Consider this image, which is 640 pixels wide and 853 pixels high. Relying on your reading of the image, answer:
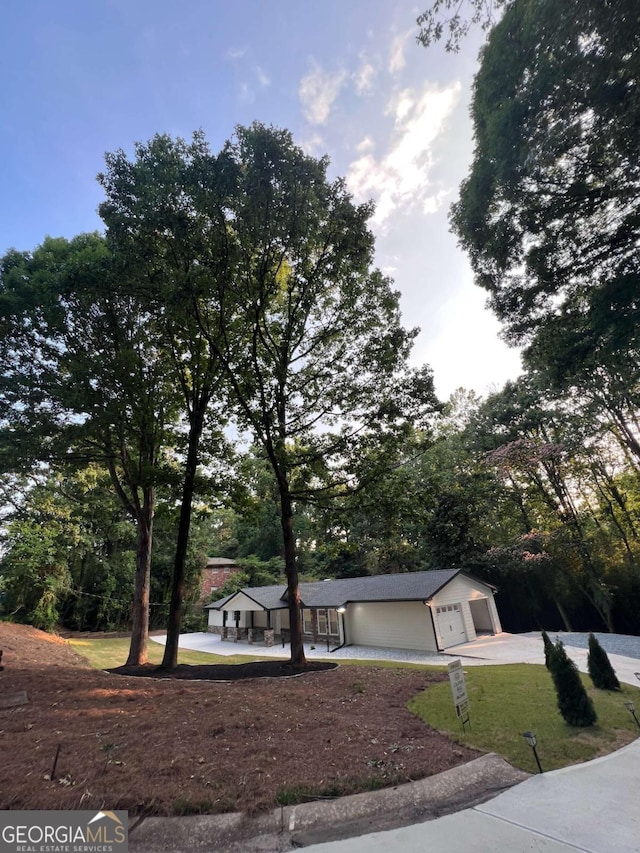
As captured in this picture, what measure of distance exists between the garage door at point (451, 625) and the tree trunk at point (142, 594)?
13.4 m

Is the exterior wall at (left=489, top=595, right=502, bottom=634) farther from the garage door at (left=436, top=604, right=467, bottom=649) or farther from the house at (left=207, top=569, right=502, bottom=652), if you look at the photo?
the garage door at (left=436, top=604, right=467, bottom=649)

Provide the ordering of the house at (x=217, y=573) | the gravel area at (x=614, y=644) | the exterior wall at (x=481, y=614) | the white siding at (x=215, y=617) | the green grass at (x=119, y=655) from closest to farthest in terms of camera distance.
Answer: the gravel area at (x=614, y=644), the green grass at (x=119, y=655), the exterior wall at (x=481, y=614), the white siding at (x=215, y=617), the house at (x=217, y=573)

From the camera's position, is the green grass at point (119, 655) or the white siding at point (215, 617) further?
the white siding at point (215, 617)

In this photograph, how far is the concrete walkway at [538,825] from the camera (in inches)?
126

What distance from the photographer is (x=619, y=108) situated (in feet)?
23.4

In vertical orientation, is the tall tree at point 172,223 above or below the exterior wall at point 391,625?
above

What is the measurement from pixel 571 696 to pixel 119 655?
2096 cm

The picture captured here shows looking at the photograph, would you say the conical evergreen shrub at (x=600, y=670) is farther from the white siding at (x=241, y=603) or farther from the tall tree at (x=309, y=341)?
the white siding at (x=241, y=603)

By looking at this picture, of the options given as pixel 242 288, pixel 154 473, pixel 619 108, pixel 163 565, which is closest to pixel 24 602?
pixel 163 565

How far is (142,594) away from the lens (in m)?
12.9

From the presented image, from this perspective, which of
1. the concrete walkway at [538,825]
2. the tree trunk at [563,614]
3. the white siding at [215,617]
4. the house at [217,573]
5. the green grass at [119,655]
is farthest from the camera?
the house at [217,573]

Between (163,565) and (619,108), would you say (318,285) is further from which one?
(163,565)

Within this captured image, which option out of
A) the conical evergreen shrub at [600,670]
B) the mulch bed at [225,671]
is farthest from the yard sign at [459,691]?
the mulch bed at [225,671]

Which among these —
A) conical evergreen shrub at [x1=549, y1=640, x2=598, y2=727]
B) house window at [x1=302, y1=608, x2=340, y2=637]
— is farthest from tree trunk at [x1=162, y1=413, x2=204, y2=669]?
house window at [x1=302, y1=608, x2=340, y2=637]
